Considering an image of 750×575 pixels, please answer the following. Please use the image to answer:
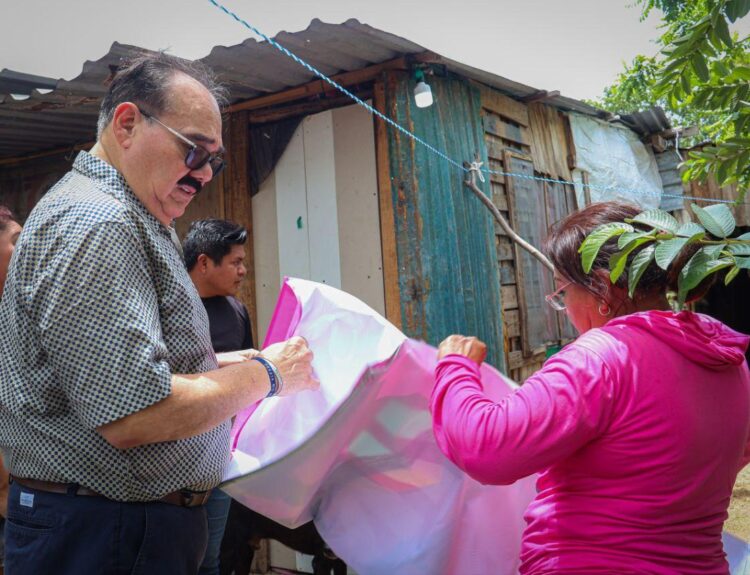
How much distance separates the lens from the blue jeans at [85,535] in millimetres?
1479

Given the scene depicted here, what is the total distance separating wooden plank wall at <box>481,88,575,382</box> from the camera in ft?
20.3

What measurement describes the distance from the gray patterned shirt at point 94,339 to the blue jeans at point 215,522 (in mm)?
1474

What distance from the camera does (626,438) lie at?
1442mm

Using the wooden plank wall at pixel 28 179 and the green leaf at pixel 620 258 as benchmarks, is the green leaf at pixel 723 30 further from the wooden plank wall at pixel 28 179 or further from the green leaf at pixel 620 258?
the wooden plank wall at pixel 28 179

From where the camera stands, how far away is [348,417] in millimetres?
2092

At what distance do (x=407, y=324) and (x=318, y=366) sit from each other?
2.59 m

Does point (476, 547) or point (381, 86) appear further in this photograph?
point (381, 86)

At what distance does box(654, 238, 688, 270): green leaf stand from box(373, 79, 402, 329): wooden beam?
3.57 metres

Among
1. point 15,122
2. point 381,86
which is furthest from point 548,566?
point 15,122

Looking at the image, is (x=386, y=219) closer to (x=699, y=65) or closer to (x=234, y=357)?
(x=234, y=357)

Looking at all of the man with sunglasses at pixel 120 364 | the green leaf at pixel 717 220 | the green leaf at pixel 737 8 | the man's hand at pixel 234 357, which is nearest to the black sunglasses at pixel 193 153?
the man with sunglasses at pixel 120 364

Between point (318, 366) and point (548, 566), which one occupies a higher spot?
point (318, 366)

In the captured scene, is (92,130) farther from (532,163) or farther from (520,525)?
(520,525)

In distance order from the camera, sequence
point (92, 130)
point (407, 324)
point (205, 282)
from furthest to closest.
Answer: point (92, 130), point (407, 324), point (205, 282)
